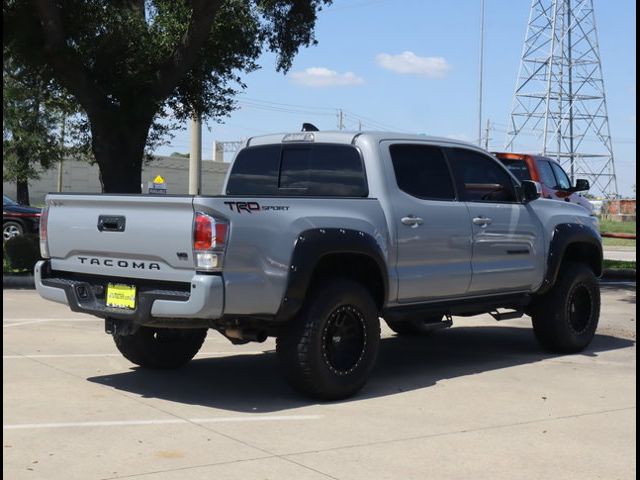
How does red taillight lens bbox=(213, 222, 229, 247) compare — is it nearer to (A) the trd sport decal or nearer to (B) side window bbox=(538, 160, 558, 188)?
(A) the trd sport decal

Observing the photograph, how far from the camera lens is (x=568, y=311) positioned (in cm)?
977

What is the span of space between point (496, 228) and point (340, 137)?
1.74 m

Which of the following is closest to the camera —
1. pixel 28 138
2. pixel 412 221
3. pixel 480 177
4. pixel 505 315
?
pixel 412 221

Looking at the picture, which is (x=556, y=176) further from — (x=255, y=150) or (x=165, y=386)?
(x=165, y=386)

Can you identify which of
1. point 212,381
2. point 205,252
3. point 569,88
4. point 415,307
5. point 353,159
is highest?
point 569,88

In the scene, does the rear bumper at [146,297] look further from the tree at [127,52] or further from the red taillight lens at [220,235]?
the tree at [127,52]

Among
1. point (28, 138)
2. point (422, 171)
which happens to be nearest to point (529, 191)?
point (422, 171)

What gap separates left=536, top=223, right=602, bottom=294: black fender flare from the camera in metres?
9.56

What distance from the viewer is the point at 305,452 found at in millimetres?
5961

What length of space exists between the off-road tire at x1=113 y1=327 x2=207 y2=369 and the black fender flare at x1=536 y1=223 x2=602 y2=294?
3.33 metres

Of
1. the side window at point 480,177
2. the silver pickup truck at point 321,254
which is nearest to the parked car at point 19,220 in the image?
the silver pickup truck at point 321,254

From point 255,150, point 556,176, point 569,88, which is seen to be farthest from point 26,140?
point 569,88

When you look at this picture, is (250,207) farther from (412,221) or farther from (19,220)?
(19,220)

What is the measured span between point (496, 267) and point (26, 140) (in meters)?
30.7
